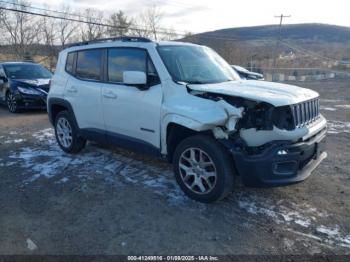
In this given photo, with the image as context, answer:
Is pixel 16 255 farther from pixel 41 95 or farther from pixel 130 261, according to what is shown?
pixel 41 95

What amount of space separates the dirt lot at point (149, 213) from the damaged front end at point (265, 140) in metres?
0.50

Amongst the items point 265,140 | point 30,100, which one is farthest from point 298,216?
point 30,100

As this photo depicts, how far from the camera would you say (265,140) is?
3727 mm

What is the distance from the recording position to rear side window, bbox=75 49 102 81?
5363mm

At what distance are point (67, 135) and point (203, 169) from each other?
3193mm

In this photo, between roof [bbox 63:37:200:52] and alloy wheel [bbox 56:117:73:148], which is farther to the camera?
alloy wheel [bbox 56:117:73:148]

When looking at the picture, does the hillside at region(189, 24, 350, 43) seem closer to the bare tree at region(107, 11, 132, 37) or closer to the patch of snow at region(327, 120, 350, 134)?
the bare tree at region(107, 11, 132, 37)

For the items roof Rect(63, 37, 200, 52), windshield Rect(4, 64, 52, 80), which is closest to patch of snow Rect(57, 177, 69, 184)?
roof Rect(63, 37, 200, 52)

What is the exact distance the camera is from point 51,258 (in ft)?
10.3

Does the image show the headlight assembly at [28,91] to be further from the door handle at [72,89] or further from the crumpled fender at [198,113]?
the crumpled fender at [198,113]

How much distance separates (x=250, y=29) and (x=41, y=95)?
11601 cm

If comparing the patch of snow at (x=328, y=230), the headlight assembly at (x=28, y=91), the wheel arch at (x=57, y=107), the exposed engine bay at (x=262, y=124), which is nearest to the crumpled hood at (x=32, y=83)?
the headlight assembly at (x=28, y=91)

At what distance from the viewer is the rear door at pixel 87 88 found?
17.5 feet

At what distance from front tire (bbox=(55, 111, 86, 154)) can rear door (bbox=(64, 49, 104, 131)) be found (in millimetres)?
314
